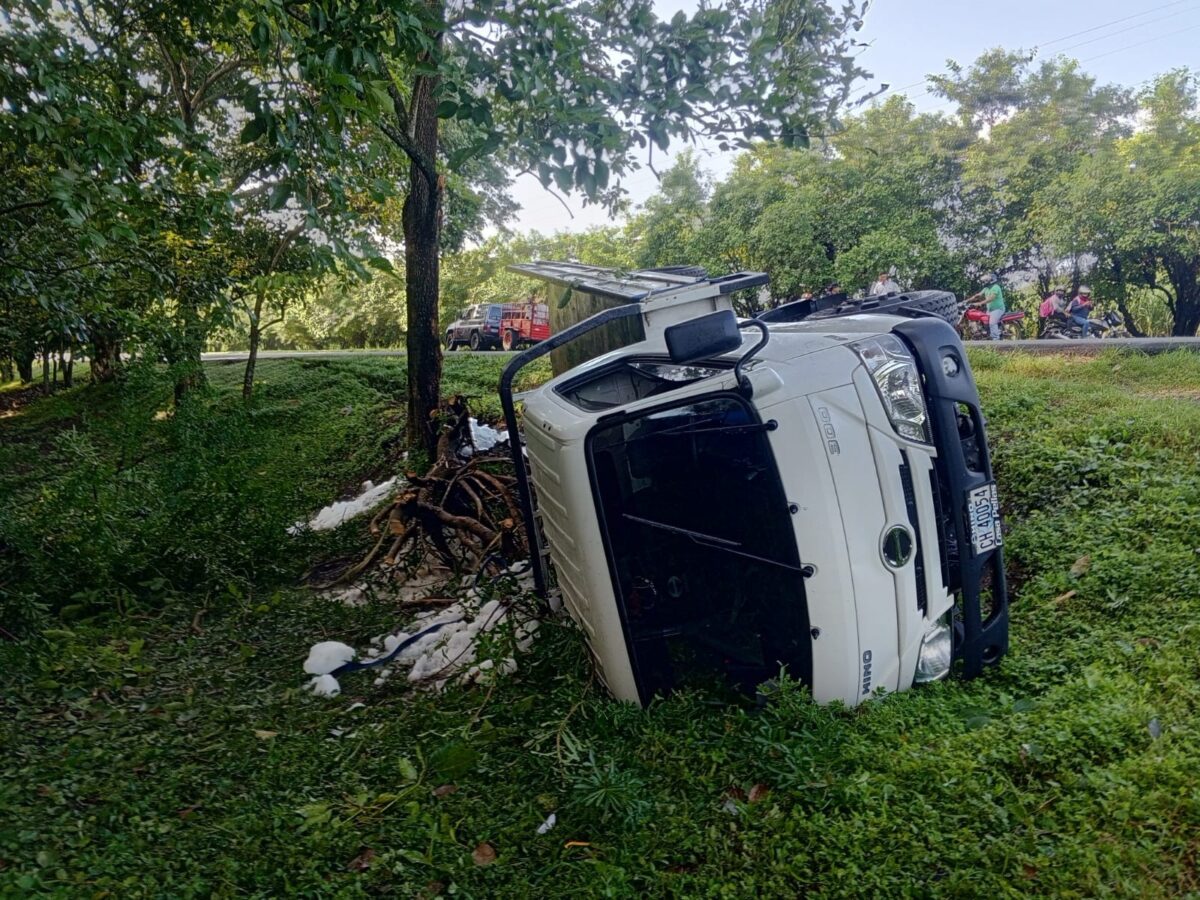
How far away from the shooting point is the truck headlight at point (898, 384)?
119 inches

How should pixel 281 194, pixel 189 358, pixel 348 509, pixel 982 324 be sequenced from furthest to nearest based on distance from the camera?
pixel 982 324 < pixel 348 509 < pixel 189 358 < pixel 281 194

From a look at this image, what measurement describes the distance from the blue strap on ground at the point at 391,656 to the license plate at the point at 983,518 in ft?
9.69

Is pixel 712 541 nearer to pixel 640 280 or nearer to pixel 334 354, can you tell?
pixel 640 280

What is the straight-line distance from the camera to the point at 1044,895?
2191 millimetres

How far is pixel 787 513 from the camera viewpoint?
2896mm

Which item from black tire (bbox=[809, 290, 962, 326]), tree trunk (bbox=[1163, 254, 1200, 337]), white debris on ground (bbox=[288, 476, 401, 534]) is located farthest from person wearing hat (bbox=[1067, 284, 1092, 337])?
white debris on ground (bbox=[288, 476, 401, 534])

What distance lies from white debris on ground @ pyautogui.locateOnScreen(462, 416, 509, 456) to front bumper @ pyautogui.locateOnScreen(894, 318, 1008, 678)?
4332 millimetres

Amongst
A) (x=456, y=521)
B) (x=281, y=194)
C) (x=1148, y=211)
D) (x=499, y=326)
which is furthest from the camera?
(x=499, y=326)

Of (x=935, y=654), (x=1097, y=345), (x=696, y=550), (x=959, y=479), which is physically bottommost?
(x=935, y=654)

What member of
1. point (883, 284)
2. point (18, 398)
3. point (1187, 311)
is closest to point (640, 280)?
point (883, 284)

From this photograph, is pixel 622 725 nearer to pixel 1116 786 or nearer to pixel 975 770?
pixel 975 770

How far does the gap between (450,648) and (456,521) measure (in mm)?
1445

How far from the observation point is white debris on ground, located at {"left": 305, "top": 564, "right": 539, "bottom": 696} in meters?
3.98

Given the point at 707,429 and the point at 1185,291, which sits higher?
the point at 707,429
